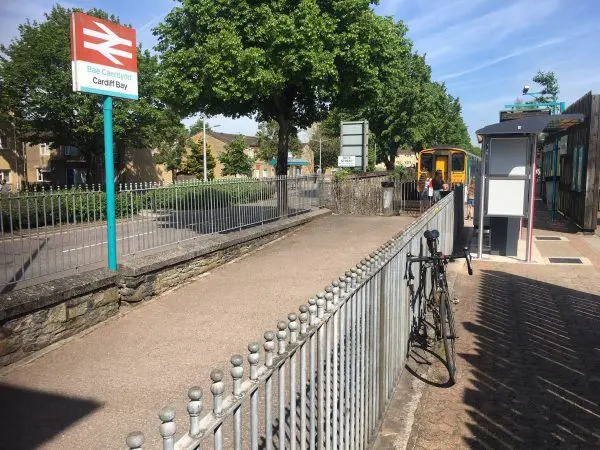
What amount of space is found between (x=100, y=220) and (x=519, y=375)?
18.3 ft

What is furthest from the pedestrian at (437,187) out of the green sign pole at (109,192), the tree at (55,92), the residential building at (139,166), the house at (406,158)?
the house at (406,158)

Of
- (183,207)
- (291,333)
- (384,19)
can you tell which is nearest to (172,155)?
(384,19)

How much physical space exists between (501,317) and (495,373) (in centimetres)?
188

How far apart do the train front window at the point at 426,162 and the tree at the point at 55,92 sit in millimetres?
17708

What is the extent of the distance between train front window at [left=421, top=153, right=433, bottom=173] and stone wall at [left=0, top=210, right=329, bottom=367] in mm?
19482

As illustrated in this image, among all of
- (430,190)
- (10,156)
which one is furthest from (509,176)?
(10,156)

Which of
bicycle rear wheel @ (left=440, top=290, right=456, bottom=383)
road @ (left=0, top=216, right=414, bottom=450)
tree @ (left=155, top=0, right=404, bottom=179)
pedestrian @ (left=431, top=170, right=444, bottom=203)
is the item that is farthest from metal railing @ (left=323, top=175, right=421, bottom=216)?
bicycle rear wheel @ (left=440, top=290, right=456, bottom=383)

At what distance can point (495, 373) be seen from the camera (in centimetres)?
479

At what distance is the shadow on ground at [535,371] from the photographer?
3.71m

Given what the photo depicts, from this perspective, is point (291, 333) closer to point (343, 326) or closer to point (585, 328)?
point (343, 326)

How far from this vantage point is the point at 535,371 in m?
4.80

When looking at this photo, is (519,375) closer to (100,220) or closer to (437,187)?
(100,220)

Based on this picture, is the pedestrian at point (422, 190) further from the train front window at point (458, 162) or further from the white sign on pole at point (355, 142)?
the train front window at point (458, 162)

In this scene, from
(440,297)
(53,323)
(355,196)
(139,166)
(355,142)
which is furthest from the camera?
(139,166)
